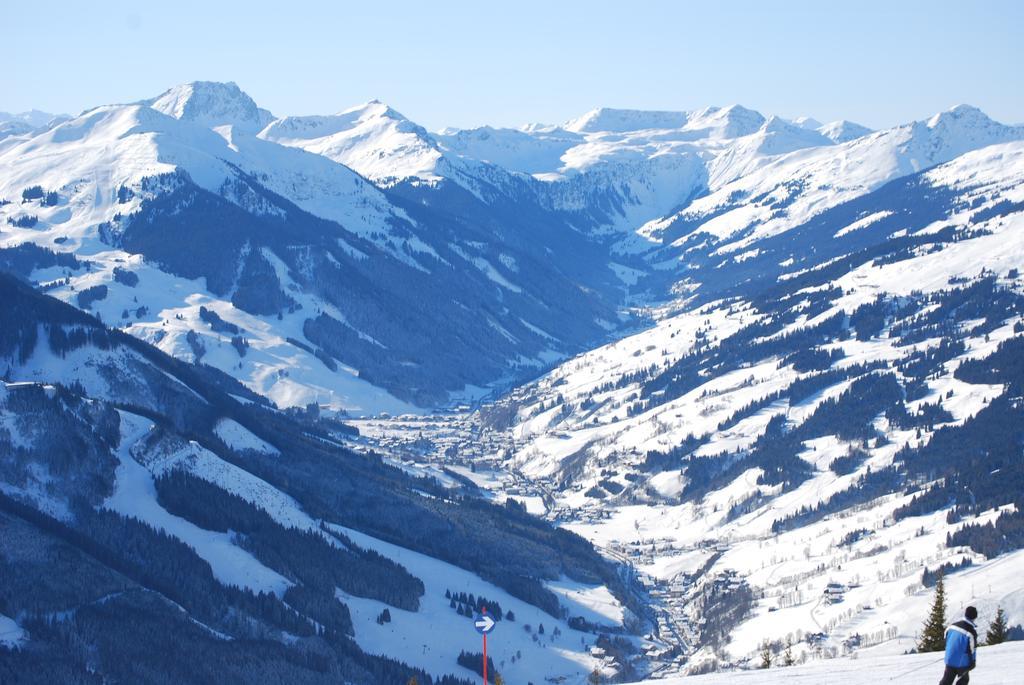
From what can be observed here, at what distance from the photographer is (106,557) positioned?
136 meters

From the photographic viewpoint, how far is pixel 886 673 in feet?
201

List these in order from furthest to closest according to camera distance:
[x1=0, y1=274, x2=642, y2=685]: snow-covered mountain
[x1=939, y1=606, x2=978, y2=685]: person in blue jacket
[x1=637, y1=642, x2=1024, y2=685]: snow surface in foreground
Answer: [x1=0, y1=274, x2=642, y2=685]: snow-covered mountain < [x1=637, y1=642, x2=1024, y2=685]: snow surface in foreground < [x1=939, y1=606, x2=978, y2=685]: person in blue jacket

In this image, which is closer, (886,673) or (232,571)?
(886,673)

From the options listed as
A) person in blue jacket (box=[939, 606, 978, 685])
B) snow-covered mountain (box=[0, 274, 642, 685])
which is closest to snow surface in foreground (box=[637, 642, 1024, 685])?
A: person in blue jacket (box=[939, 606, 978, 685])

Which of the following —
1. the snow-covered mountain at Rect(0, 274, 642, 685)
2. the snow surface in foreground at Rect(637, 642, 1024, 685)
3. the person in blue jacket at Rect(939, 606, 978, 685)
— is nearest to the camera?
the person in blue jacket at Rect(939, 606, 978, 685)

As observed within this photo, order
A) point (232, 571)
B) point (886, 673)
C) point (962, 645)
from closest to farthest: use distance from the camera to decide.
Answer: point (962, 645) < point (886, 673) < point (232, 571)

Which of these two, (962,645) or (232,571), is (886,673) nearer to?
(962,645)

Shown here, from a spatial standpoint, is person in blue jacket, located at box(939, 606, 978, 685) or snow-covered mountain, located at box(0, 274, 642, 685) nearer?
person in blue jacket, located at box(939, 606, 978, 685)

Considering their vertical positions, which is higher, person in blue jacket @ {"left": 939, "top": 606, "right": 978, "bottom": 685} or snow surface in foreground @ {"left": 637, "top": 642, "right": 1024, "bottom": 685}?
person in blue jacket @ {"left": 939, "top": 606, "right": 978, "bottom": 685}

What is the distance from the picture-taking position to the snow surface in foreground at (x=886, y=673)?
5778 cm

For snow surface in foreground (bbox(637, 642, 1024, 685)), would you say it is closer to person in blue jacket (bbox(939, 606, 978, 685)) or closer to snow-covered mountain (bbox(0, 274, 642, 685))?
person in blue jacket (bbox(939, 606, 978, 685))

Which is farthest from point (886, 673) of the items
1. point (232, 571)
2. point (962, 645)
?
point (232, 571)

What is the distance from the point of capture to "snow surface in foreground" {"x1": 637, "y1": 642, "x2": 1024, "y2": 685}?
57.8 meters

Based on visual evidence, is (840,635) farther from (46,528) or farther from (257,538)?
(46,528)
